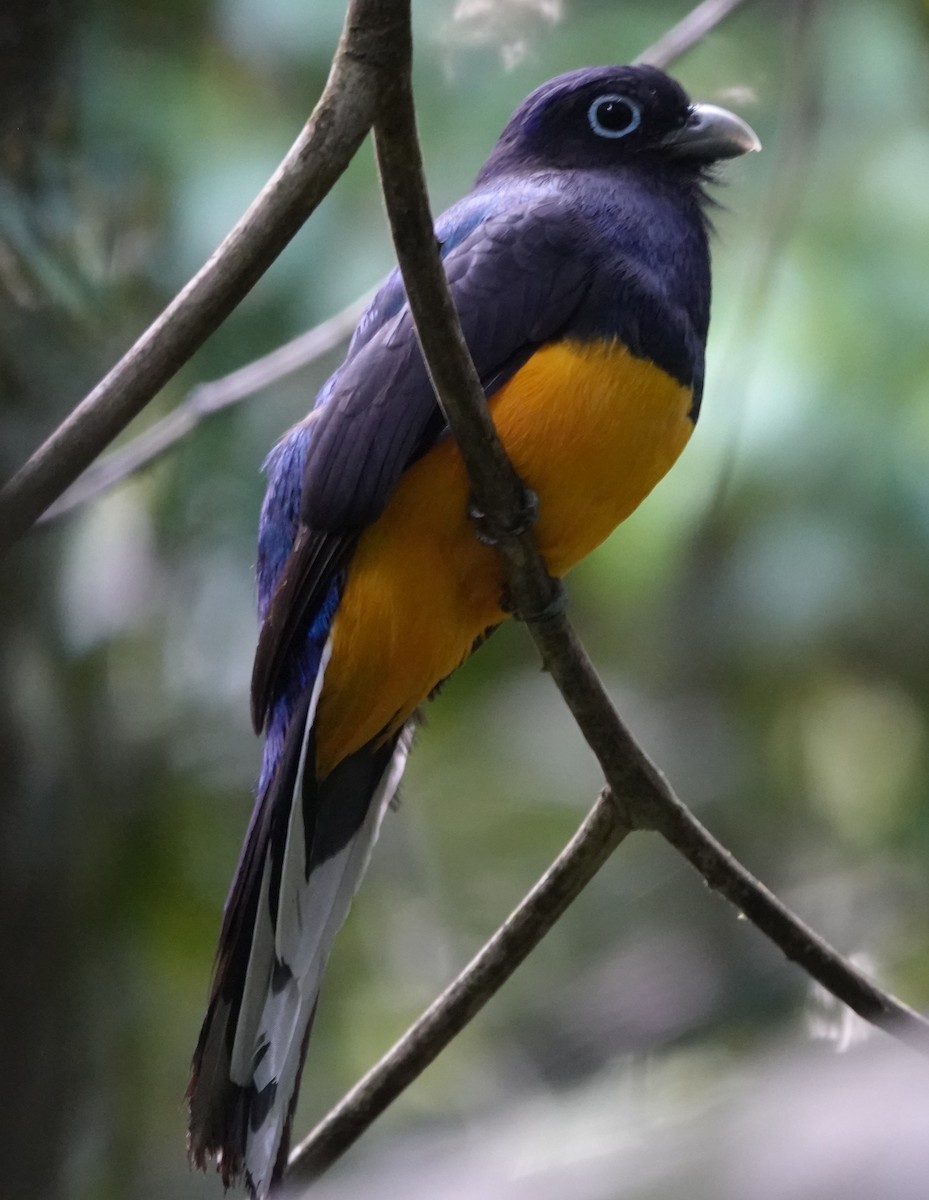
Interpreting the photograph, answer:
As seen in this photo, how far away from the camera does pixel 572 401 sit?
256cm

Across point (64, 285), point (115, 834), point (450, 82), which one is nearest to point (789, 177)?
point (450, 82)

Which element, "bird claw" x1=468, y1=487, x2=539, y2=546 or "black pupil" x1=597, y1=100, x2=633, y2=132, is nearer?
"bird claw" x1=468, y1=487, x2=539, y2=546

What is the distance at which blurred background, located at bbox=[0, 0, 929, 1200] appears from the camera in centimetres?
373

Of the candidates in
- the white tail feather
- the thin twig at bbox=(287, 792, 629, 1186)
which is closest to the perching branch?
the white tail feather

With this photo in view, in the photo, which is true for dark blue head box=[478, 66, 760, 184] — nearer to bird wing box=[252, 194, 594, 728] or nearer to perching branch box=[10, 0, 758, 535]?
perching branch box=[10, 0, 758, 535]

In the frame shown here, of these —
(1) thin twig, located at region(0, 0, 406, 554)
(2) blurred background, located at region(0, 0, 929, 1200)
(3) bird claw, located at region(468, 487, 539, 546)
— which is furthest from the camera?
(2) blurred background, located at region(0, 0, 929, 1200)

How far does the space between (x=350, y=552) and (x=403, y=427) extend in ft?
0.86

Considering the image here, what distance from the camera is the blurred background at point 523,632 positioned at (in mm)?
3730

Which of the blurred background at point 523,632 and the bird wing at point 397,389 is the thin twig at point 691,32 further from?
the bird wing at point 397,389

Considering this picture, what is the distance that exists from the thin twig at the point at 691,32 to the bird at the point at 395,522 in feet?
1.21

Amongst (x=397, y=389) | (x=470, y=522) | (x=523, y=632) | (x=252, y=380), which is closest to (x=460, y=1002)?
(x=470, y=522)

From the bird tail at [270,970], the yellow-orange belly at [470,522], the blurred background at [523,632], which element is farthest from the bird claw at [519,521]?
the blurred background at [523,632]

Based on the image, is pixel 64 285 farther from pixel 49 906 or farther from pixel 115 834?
pixel 49 906

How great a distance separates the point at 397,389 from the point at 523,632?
2.59 meters
